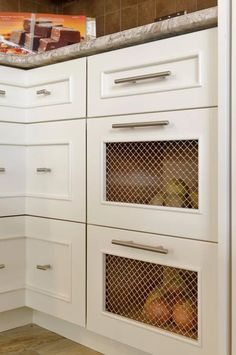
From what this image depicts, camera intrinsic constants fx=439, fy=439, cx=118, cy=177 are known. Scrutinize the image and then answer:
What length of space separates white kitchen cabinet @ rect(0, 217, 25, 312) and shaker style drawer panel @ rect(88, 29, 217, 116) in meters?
0.52

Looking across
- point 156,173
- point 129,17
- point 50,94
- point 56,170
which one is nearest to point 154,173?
point 156,173

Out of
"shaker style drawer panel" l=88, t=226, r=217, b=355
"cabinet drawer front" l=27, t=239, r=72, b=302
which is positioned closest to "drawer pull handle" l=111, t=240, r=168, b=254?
"shaker style drawer panel" l=88, t=226, r=217, b=355

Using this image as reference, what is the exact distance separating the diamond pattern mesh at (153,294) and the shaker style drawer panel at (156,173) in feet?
0.41

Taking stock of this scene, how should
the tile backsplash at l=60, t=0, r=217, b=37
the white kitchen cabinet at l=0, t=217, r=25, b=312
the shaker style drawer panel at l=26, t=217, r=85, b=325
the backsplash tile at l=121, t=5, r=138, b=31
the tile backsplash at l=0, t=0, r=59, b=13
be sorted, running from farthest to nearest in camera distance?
the tile backsplash at l=0, t=0, r=59, b=13
the backsplash tile at l=121, t=5, r=138, b=31
the tile backsplash at l=60, t=0, r=217, b=37
the white kitchen cabinet at l=0, t=217, r=25, b=312
the shaker style drawer panel at l=26, t=217, r=85, b=325

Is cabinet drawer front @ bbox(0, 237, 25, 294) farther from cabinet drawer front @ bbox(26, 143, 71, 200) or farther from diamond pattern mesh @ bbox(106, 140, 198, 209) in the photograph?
diamond pattern mesh @ bbox(106, 140, 198, 209)

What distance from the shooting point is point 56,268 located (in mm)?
1551

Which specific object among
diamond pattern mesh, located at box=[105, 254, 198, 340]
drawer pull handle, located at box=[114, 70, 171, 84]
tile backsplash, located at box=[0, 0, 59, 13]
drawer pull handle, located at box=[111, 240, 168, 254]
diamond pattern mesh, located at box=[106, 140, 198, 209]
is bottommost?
diamond pattern mesh, located at box=[105, 254, 198, 340]

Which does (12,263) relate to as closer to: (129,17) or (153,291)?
(153,291)

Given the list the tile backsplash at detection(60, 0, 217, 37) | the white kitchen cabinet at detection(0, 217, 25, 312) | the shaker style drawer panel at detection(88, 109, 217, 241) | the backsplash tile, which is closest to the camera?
the shaker style drawer panel at detection(88, 109, 217, 241)

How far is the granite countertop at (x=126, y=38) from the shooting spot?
1.17 m

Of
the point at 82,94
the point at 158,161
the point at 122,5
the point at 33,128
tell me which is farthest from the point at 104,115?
the point at 122,5

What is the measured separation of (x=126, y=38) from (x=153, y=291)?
76cm

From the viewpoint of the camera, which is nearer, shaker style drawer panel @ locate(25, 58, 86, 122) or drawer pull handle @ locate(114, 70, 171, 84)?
drawer pull handle @ locate(114, 70, 171, 84)

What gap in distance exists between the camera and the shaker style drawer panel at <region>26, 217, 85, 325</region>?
1.47 metres
